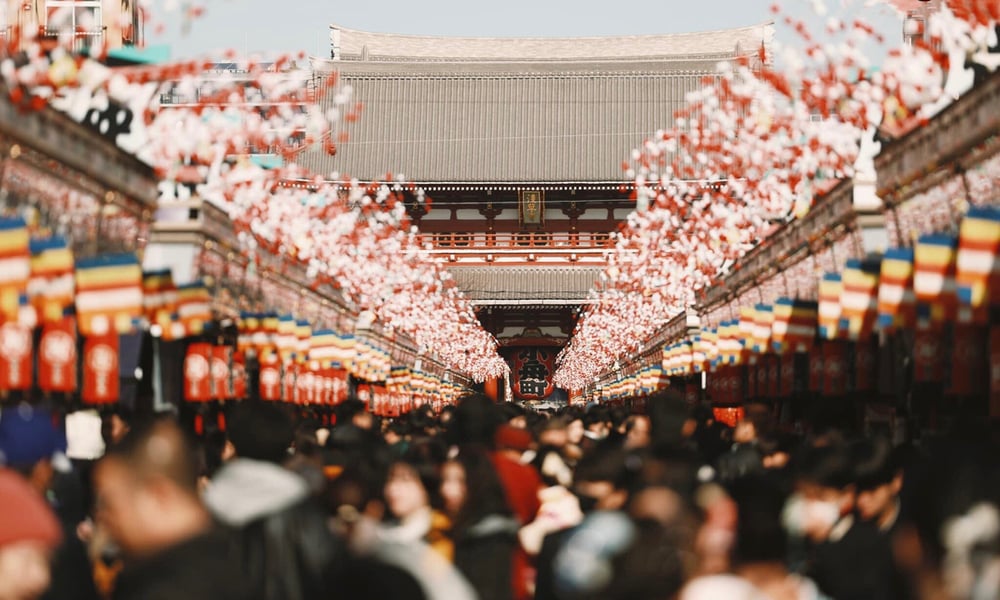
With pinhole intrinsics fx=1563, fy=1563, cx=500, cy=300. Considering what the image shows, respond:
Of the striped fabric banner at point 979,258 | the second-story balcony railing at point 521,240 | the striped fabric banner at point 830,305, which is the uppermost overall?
the second-story balcony railing at point 521,240

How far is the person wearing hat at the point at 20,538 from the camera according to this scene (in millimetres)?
4746

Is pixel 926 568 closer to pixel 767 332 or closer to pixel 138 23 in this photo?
pixel 767 332

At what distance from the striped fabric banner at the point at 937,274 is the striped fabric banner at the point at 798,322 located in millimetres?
6061

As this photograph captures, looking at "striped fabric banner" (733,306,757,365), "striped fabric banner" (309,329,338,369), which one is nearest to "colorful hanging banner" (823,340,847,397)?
"striped fabric banner" (733,306,757,365)

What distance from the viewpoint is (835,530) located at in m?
8.73

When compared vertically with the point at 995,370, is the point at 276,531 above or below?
below

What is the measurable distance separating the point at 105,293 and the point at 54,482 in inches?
139

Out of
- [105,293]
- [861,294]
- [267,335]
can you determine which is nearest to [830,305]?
[861,294]

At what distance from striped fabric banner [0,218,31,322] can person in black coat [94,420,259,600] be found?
5604 millimetres

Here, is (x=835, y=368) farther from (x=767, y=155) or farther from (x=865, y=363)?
(x=767, y=155)

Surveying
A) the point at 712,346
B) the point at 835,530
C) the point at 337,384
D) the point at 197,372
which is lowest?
the point at 337,384

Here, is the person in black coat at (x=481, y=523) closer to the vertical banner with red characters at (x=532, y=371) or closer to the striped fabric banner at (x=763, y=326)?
the striped fabric banner at (x=763, y=326)

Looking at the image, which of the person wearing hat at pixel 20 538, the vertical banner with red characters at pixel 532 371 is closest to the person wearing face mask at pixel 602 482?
the person wearing hat at pixel 20 538

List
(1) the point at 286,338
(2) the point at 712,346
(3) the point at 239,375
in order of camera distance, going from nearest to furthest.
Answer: (3) the point at 239,375 → (1) the point at 286,338 → (2) the point at 712,346
